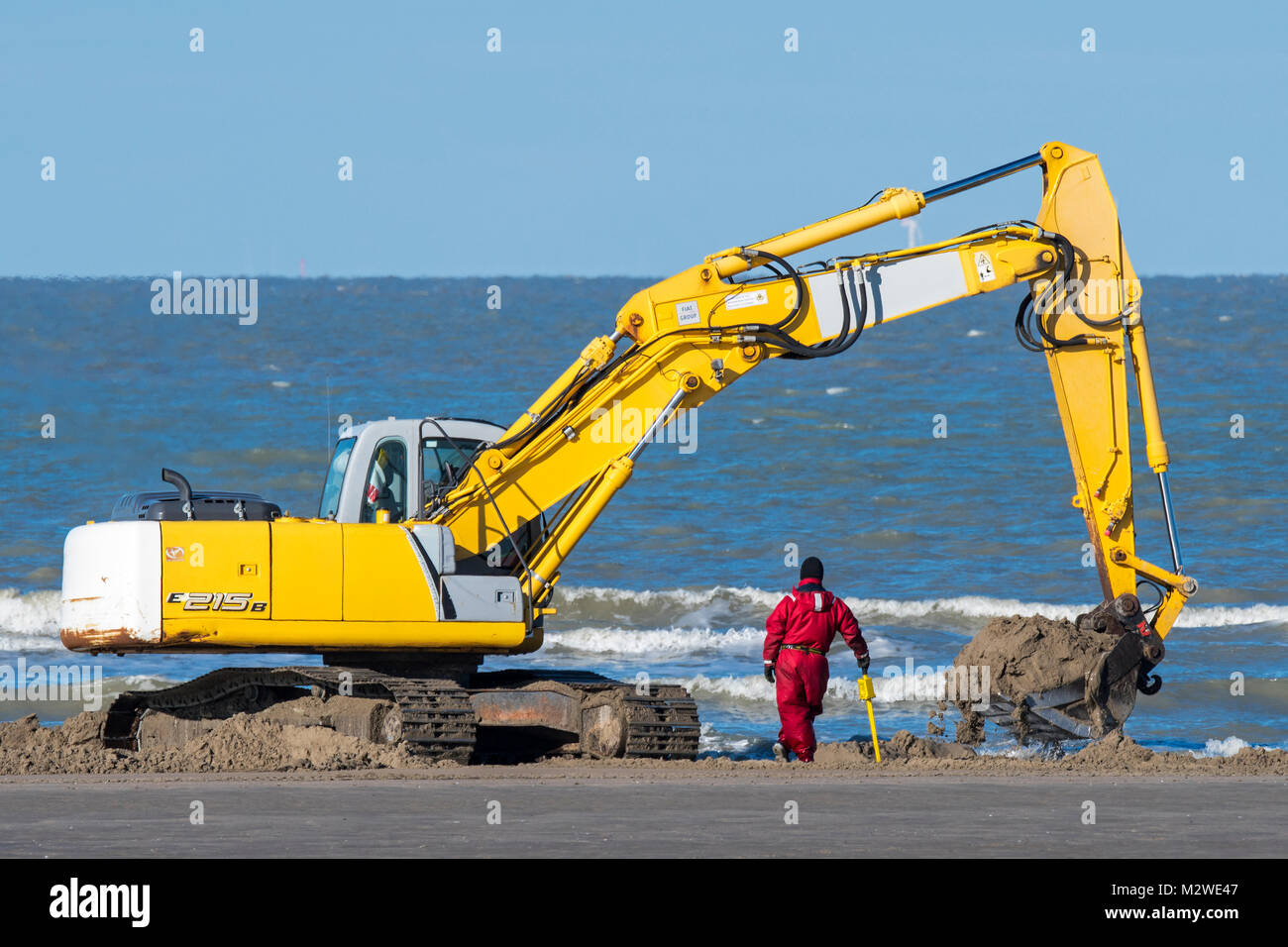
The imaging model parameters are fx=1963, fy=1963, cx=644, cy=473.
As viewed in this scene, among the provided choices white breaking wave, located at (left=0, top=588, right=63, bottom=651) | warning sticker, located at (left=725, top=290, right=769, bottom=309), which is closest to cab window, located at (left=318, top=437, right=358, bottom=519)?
warning sticker, located at (left=725, top=290, right=769, bottom=309)

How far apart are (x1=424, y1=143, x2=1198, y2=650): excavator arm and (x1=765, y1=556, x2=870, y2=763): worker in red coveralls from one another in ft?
5.62

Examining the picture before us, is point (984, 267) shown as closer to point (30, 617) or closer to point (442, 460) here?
point (442, 460)

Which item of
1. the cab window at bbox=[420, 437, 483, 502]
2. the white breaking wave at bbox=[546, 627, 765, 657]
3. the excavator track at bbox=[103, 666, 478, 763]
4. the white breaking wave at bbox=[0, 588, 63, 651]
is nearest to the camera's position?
the excavator track at bbox=[103, 666, 478, 763]

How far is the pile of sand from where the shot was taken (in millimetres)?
14836

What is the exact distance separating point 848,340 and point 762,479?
23838mm

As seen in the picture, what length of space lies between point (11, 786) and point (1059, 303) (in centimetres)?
869

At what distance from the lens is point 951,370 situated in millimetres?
54188

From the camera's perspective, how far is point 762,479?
39375mm

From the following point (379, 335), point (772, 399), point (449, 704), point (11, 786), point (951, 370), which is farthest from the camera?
point (379, 335)

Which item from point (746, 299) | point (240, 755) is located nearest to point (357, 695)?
point (240, 755)

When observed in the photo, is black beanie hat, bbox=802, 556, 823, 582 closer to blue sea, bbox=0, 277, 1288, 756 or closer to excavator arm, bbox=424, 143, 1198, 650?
excavator arm, bbox=424, 143, 1198, 650
